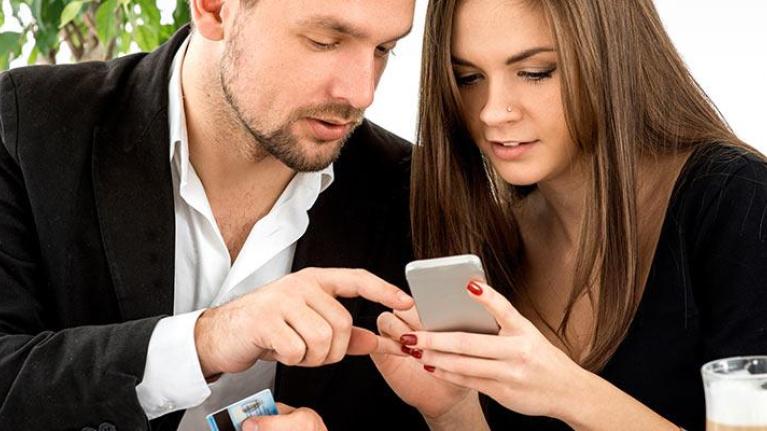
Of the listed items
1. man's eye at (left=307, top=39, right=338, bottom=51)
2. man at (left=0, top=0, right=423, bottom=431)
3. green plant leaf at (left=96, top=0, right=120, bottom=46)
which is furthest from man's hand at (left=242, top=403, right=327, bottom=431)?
green plant leaf at (left=96, top=0, right=120, bottom=46)

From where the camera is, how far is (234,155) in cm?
238

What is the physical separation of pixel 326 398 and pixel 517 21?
876mm

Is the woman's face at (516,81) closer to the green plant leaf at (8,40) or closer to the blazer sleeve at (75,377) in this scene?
the blazer sleeve at (75,377)

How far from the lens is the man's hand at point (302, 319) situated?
5.92ft

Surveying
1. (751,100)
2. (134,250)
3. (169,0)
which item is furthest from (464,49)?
(751,100)

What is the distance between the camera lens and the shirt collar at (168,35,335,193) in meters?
2.31

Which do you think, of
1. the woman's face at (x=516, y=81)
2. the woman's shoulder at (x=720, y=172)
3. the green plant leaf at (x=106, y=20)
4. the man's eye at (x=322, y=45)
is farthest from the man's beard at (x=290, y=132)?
the woman's shoulder at (x=720, y=172)

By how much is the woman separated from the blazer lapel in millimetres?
501

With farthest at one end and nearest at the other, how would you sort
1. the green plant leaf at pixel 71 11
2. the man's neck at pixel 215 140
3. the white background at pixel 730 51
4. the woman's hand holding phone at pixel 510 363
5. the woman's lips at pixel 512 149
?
the white background at pixel 730 51
the green plant leaf at pixel 71 11
the man's neck at pixel 215 140
the woman's lips at pixel 512 149
the woman's hand holding phone at pixel 510 363

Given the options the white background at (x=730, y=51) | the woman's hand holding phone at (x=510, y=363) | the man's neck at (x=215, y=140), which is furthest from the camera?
the white background at (x=730, y=51)

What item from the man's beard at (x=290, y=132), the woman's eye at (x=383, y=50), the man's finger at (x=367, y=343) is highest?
the woman's eye at (x=383, y=50)

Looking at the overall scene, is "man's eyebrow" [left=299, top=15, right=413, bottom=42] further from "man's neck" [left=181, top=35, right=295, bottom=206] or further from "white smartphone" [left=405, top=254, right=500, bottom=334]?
"white smartphone" [left=405, top=254, right=500, bottom=334]

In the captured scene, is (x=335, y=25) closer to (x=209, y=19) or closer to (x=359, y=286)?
(x=209, y=19)

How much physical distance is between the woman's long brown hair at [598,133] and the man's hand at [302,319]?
0.48 m
